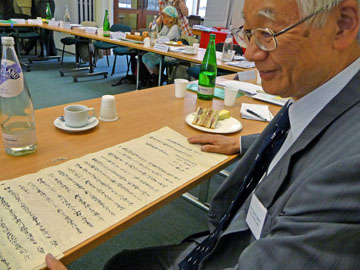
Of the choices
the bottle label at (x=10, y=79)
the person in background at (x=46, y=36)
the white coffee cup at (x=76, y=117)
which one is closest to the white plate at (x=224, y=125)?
the white coffee cup at (x=76, y=117)

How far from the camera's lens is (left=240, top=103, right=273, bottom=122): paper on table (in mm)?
1269

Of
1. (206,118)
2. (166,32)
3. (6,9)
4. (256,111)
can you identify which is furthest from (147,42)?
(6,9)

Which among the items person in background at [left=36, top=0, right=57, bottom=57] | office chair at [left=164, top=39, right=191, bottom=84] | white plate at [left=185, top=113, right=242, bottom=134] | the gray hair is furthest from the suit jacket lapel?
person in background at [left=36, top=0, right=57, bottom=57]

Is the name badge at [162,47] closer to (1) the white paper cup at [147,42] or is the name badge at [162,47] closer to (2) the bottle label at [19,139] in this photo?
(1) the white paper cup at [147,42]

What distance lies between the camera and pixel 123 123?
3.56 ft

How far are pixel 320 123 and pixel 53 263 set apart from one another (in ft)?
1.86

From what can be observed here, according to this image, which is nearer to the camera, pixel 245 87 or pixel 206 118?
pixel 206 118

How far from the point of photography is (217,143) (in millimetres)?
967

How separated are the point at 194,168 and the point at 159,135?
234 mm

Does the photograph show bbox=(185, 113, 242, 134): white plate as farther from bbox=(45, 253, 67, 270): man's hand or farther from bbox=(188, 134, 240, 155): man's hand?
bbox=(45, 253, 67, 270): man's hand

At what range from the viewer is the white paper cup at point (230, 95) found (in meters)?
1.38

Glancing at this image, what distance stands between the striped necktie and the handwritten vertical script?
14 cm

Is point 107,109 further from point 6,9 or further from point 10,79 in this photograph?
point 6,9

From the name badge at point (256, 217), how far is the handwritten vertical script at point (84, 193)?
0.67 ft
